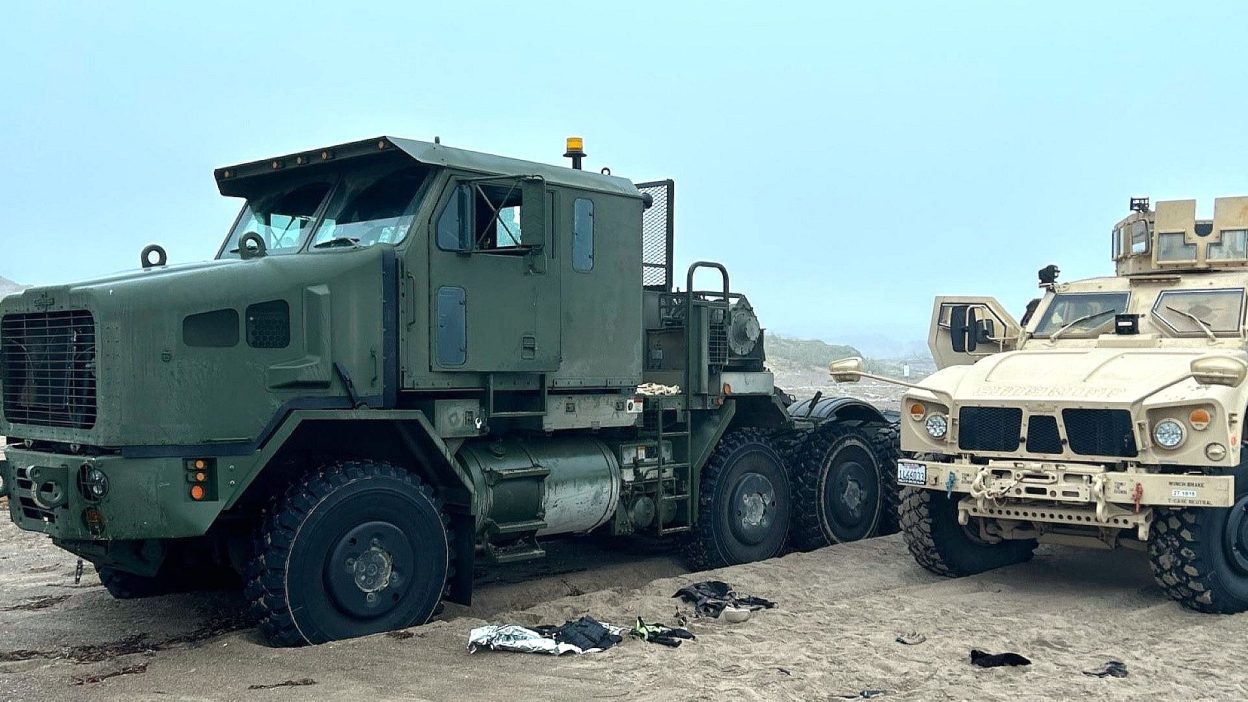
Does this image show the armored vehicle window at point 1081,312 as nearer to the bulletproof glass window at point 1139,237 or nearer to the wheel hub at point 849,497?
the bulletproof glass window at point 1139,237

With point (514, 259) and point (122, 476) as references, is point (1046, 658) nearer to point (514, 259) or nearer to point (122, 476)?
point (514, 259)

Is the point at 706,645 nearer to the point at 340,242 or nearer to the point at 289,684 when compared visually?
the point at 289,684

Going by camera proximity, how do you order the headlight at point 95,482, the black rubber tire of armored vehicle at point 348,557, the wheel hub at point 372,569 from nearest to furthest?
the headlight at point 95,482
the black rubber tire of armored vehicle at point 348,557
the wheel hub at point 372,569

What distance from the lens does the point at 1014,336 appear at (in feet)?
34.3

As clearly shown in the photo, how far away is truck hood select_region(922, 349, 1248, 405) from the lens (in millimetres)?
8047

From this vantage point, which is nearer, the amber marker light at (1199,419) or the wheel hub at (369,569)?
the wheel hub at (369,569)

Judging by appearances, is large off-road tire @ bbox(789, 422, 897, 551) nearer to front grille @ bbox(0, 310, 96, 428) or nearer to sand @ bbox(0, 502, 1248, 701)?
sand @ bbox(0, 502, 1248, 701)

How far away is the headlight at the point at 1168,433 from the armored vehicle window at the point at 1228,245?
2936 mm

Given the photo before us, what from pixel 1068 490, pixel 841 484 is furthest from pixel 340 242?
pixel 841 484

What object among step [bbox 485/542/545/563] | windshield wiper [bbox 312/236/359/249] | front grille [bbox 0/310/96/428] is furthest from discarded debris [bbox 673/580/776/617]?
front grille [bbox 0/310/96/428]

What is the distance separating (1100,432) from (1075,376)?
2.04 ft

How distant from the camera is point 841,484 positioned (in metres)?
11.0

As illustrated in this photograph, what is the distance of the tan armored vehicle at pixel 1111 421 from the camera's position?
775 centimetres

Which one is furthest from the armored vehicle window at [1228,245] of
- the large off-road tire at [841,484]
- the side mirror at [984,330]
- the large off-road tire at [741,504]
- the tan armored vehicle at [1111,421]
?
the large off-road tire at [741,504]
